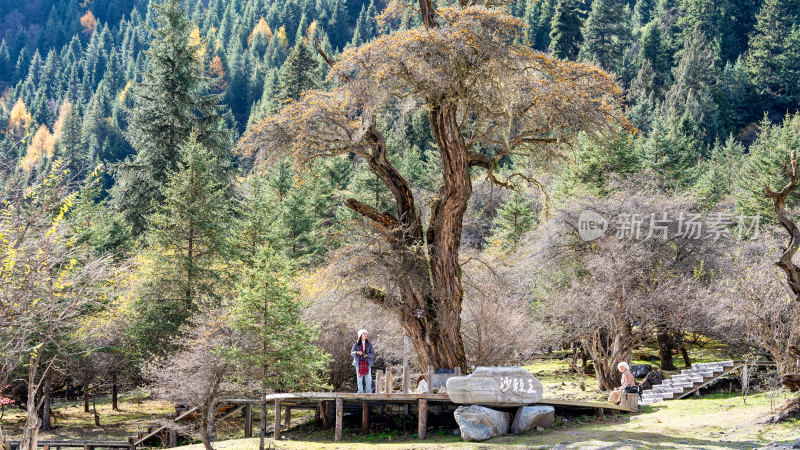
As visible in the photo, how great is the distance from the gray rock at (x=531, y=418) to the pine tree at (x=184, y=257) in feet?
52.2

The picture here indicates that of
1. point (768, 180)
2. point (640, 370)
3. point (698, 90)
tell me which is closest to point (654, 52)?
point (698, 90)

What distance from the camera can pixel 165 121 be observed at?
38938mm

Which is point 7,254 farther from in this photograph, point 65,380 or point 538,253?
point 65,380

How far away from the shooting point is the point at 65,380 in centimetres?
3050

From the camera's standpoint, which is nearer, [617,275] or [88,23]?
[617,275]

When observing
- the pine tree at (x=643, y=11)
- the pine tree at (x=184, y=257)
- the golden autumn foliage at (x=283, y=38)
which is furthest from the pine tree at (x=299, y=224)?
the golden autumn foliage at (x=283, y=38)

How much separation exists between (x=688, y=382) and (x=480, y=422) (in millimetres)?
10641

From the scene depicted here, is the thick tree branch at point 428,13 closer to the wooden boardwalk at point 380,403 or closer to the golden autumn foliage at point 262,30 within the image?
the wooden boardwalk at point 380,403

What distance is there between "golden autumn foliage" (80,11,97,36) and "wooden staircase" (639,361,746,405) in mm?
202822

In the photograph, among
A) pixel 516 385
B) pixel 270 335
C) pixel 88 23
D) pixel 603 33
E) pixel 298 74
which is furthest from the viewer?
pixel 88 23

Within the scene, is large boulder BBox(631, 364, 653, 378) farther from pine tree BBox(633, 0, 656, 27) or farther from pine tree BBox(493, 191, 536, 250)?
pine tree BBox(633, 0, 656, 27)

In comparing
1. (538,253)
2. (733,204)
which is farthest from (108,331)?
(733,204)

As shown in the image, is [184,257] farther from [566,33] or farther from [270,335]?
[566,33]

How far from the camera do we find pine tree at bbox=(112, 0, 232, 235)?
37969mm
